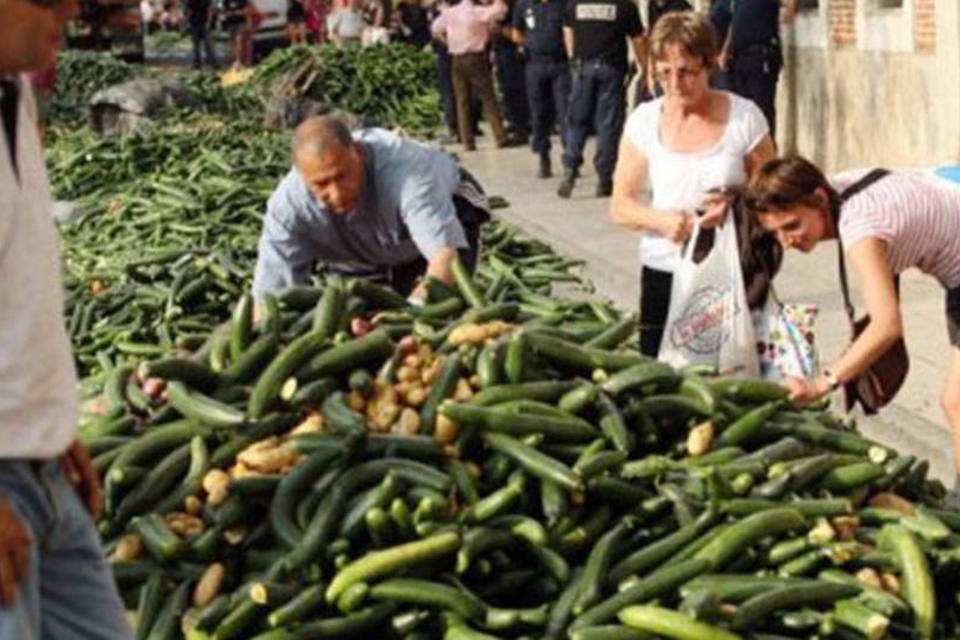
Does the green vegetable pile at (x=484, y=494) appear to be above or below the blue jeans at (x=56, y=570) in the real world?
below

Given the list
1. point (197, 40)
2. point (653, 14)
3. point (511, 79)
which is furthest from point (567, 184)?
point (197, 40)

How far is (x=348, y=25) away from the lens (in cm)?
3381

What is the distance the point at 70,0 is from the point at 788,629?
8.59ft

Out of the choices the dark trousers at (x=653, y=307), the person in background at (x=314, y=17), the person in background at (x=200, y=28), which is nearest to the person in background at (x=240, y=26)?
the person in background at (x=200, y=28)

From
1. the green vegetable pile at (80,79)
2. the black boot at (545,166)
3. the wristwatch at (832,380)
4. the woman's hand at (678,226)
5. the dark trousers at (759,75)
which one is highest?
the woman's hand at (678,226)

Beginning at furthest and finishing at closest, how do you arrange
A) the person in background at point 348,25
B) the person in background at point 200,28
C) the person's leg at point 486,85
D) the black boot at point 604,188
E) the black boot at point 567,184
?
the person in background at point 200,28 < the person in background at point 348,25 < the person's leg at point 486,85 < the black boot at point 567,184 < the black boot at point 604,188

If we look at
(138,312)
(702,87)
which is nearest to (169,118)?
(138,312)

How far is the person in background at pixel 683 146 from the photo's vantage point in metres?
8.38

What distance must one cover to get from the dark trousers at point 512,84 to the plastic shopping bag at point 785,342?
17212 millimetres

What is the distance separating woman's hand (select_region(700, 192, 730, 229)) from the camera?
8219 millimetres

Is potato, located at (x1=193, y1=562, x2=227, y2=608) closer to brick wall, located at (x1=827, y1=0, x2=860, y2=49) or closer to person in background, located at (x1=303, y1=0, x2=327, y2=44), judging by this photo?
brick wall, located at (x1=827, y1=0, x2=860, y2=49)

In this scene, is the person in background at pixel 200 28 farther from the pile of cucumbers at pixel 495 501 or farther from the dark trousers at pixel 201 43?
the pile of cucumbers at pixel 495 501

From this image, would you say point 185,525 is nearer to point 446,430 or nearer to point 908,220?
point 446,430

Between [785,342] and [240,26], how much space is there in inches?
1428
